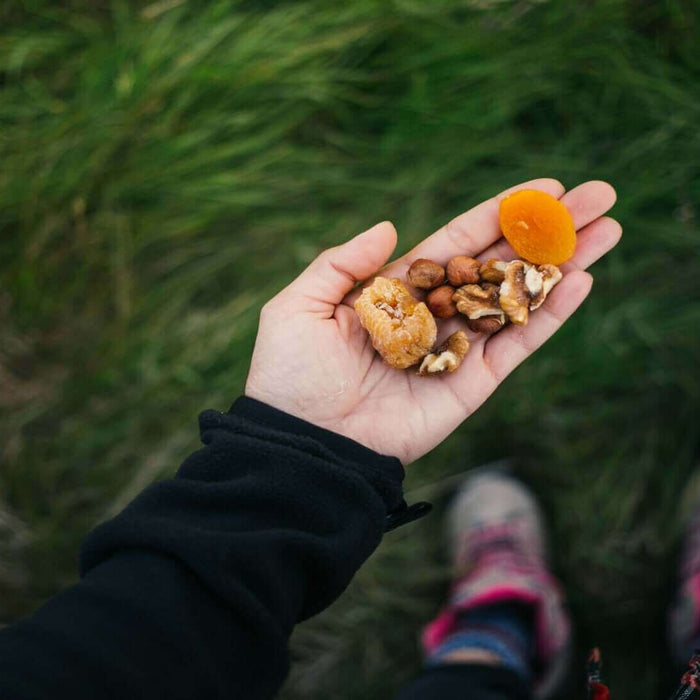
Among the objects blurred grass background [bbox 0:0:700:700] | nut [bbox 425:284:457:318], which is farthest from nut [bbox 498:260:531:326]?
blurred grass background [bbox 0:0:700:700]

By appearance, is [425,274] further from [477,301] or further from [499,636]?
[499,636]

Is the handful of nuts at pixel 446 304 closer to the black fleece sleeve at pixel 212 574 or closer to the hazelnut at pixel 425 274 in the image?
the hazelnut at pixel 425 274

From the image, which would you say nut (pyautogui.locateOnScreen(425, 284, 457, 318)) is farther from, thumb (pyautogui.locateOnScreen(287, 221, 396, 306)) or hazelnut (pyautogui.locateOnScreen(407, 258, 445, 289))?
thumb (pyautogui.locateOnScreen(287, 221, 396, 306))

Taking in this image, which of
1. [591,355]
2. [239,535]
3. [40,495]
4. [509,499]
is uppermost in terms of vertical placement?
[239,535]

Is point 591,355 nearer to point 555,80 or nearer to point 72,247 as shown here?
point 555,80

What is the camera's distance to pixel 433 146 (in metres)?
1.93

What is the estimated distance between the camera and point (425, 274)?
1.43 m

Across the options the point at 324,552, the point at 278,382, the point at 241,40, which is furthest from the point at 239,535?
the point at 241,40

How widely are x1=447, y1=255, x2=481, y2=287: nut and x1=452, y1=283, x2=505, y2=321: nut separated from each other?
0.02 metres

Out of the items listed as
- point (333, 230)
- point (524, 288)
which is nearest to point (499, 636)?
point (524, 288)

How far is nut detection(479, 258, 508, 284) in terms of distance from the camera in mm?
1426

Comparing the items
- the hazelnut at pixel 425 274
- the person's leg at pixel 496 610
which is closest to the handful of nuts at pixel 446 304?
the hazelnut at pixel 425 274

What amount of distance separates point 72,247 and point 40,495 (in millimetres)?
739

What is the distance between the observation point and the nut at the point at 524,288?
1.37 m
